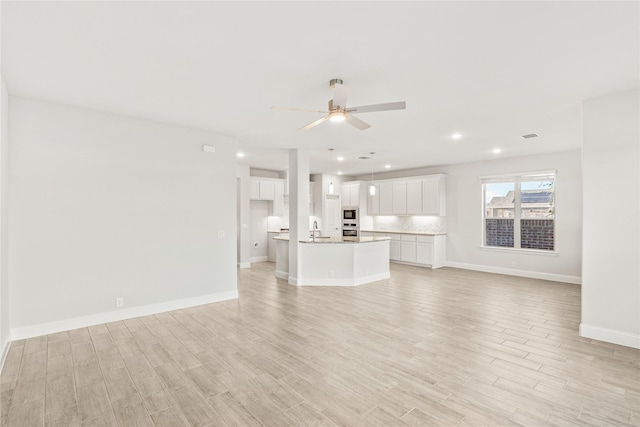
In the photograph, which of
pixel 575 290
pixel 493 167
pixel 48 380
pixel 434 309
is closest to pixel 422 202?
pixel 493 167

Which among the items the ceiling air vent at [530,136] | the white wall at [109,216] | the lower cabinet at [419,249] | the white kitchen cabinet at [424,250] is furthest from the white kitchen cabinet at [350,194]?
the white wall at [109,216]

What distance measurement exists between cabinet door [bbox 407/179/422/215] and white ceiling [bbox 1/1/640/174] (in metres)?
4.53

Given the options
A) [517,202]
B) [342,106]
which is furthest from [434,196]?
[342,106]

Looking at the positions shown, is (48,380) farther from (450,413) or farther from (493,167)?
(493,167)

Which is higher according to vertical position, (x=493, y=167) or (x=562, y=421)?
(x=493, y=167)

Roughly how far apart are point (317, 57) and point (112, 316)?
4149 mm

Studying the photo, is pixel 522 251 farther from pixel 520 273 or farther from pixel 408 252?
pixel 408 252

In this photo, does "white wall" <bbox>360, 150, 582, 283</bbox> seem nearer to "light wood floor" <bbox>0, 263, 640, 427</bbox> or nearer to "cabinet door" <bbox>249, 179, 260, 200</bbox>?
"light wood floor" <bbox>0, 263, 640, 427</bbox>

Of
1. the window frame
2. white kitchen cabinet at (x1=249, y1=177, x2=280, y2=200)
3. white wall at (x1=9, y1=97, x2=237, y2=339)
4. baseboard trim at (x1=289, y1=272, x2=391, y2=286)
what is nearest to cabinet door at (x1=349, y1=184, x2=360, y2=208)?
white kitchen cabinet at (x1=249, y1=177, x2=280, y2=200)

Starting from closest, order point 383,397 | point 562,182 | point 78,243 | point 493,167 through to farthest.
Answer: point 383,397 → point 78,243 → point 562,182 → point 493,167

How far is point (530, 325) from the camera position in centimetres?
418

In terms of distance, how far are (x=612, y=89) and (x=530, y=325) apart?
2.92 meters

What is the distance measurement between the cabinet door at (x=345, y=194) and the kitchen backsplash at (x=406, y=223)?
79 cm

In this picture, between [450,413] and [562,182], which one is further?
[562,182]
